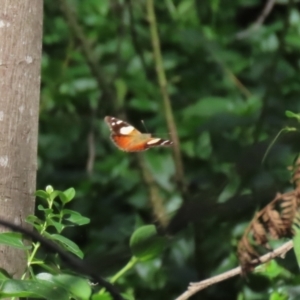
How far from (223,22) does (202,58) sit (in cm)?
32

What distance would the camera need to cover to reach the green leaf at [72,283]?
2.89 ft

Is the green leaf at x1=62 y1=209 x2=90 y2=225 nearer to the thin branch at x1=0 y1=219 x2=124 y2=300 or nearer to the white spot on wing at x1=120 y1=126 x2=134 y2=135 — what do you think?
the thin branch at x1=0 y1=219 x2=124 y2=300

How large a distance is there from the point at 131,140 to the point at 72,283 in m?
0.24

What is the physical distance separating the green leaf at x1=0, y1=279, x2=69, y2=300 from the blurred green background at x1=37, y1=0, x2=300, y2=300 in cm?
38

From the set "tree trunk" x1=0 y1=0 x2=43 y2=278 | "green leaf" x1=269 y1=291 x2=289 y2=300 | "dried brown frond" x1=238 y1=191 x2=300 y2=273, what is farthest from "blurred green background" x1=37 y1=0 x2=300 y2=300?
"tree trunk" x1=0 y1=0 x2=43 y2=278

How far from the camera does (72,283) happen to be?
2.99 ft

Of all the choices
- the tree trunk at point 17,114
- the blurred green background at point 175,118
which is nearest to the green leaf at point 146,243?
the blurred green background at point 175,118

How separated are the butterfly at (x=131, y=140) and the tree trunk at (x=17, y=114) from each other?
0.47 feet

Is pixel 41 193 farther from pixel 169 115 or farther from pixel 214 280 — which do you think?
pixel 169 115

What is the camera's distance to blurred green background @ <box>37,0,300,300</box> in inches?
62.4

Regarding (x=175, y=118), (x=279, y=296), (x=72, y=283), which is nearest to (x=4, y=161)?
(x=72, y=283)

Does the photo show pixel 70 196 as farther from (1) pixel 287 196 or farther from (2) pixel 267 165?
(2) pixel 267 165

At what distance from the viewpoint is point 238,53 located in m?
2.56

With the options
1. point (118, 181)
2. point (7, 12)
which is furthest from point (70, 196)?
point (118, 181)
